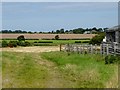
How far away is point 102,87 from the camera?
635 inches

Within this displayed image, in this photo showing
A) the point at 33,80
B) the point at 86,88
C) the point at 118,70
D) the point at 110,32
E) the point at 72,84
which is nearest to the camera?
the point at 86,88

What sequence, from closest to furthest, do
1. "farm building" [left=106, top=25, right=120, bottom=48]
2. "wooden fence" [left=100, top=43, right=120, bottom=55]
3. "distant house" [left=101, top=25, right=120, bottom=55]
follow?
"wooden fence" [left=100, top=43, right=120, bottom=55], "distant house" [left=101, top=25, right=120, bottom=55], "farm building" [left=106, top=25, right=120, bottom=48]

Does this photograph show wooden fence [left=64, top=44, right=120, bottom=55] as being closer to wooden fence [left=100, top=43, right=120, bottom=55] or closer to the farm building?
wooden fence [left=100, top=43, right=120, bottom=55]

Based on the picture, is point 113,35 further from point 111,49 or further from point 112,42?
point 111,49

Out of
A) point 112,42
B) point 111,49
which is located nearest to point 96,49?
point 112,42

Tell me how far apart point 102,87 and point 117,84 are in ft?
2.12

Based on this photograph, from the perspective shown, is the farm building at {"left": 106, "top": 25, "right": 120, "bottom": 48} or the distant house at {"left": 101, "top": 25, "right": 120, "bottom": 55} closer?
the distant house at {"left": 101, "top": 25, "right": 120, "bottom": 55}

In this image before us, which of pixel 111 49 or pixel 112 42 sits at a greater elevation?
pixel 112 42

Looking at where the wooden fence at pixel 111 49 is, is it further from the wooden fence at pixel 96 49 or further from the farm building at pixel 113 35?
the farm building at pixel 113 35

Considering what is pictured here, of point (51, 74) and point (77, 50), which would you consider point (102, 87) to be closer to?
point (51, 74)

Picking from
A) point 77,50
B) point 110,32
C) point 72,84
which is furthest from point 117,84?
point 110,32

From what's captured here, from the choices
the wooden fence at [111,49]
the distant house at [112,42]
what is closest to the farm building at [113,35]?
the distant house at [112,42]

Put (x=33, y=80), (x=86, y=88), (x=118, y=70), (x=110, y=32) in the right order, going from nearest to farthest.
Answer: (x=86, y=88) → (x=33, y=80) → (x=118, y=70) → (x=110, y=32)

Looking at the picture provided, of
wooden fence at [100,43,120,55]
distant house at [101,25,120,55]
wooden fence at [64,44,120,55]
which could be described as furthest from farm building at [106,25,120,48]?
wooden fence at [100,43,120,55]
